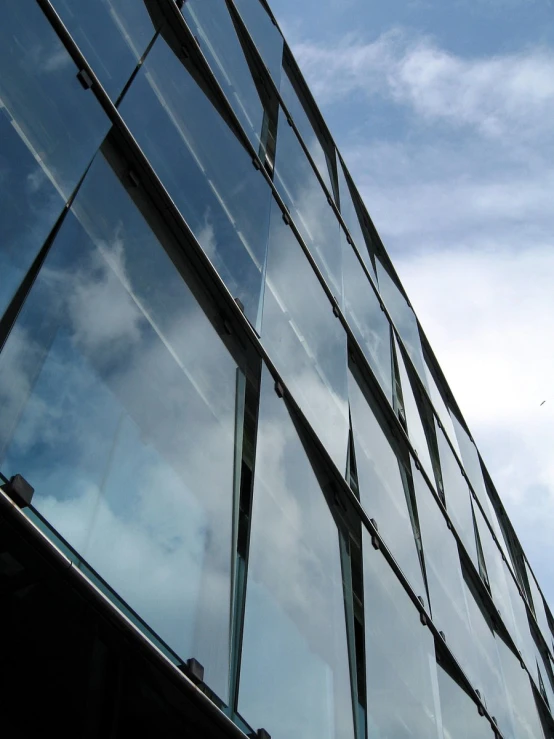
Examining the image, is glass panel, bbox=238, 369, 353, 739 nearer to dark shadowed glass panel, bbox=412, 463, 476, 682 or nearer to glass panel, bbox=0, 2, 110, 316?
glass panel, bbox=0, 2, 110, 316

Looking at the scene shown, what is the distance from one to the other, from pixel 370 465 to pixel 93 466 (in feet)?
15.6

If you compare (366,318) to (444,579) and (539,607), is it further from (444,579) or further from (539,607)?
(539,607)

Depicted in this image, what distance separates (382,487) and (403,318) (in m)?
6.76

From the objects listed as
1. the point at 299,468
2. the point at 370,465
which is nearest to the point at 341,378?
the point at 370,465

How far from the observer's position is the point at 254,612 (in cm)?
445

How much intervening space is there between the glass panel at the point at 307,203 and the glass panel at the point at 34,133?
170 inches

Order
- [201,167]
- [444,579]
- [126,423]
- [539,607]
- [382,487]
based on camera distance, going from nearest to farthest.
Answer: [126,423] < [201,167] < [382,487] < [444,579] < [539,607]

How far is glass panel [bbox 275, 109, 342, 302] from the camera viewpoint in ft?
29.7

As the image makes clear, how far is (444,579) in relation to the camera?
9320 mm

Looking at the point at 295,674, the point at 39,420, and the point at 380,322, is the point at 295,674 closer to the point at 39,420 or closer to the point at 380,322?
the point at 39,420

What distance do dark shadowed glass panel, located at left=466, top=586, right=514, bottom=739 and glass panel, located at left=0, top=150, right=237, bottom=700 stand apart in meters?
5.85

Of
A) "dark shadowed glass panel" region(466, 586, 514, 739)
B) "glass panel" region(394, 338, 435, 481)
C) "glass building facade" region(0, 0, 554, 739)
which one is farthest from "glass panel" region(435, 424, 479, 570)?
"glass building facade" region(0, 0, 554, 739)

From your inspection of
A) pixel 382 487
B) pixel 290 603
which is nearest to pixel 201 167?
pixel 290 603

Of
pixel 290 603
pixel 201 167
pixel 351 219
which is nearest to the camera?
pixel 290 603
